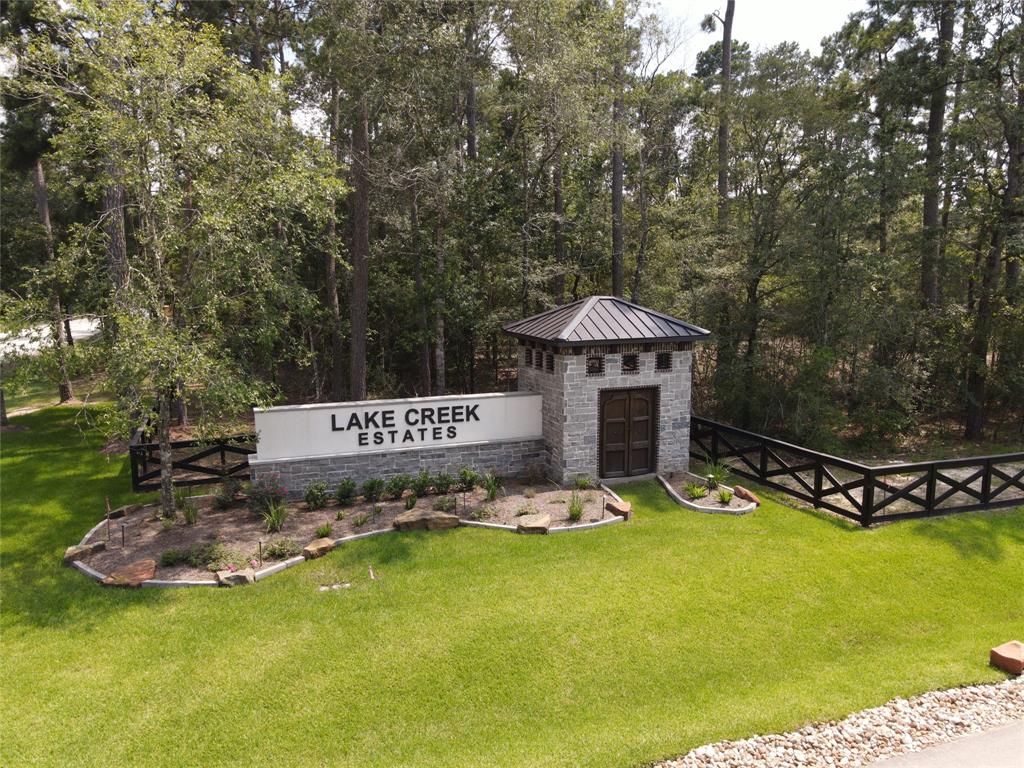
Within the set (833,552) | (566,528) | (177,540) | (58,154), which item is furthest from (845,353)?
(58,154)

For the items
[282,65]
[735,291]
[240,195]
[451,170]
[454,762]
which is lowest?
[454,762]

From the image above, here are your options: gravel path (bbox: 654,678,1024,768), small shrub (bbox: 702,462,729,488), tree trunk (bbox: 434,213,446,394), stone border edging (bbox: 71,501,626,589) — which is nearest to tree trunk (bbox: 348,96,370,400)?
tree trunk (bbox: 434,213,446,394)

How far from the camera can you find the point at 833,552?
9008 millimetres

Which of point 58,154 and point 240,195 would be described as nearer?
point 58,154

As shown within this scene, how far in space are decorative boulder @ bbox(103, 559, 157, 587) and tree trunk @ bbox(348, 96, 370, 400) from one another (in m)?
6.41

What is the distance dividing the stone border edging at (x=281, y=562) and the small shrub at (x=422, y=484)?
131cm

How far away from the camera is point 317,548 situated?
28.7 feet

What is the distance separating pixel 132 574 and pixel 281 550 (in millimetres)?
1829

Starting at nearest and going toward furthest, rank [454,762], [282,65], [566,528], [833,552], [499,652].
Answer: [454,762] → [499,652] → [833,552] → [566,528] → [282,65]

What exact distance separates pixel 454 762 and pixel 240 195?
26.8ft

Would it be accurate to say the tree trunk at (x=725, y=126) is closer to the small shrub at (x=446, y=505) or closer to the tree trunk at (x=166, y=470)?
the small shrub at (x=446, y=505)

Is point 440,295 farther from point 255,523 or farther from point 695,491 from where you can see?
point 695,491

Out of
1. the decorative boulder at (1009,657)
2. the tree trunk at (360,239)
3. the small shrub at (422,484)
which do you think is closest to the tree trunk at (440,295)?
the tree trunk at (360,239)

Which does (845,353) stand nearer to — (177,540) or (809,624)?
(809,624)
